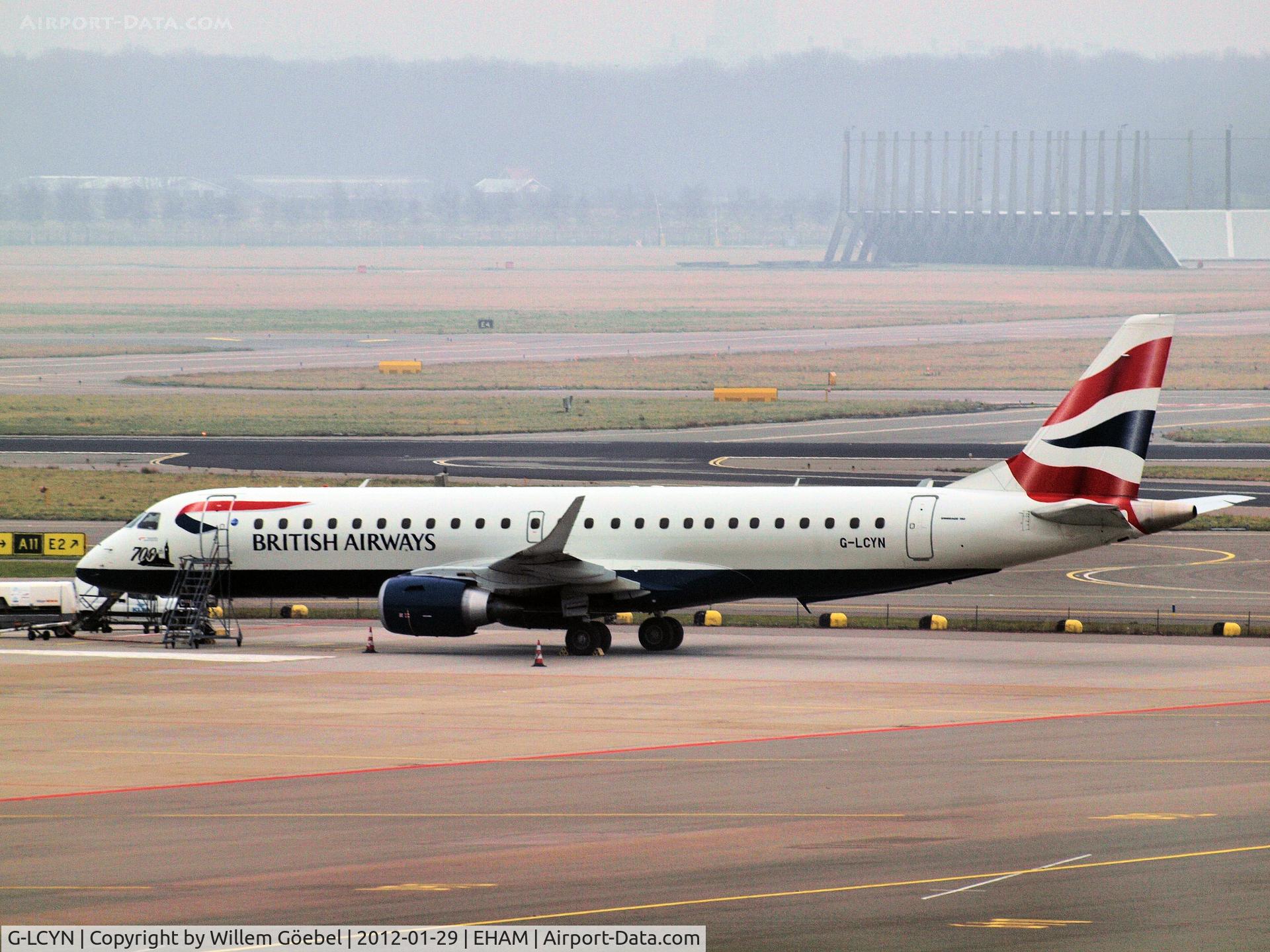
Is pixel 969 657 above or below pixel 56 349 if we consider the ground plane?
below

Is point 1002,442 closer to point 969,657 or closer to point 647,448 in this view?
point 647,448

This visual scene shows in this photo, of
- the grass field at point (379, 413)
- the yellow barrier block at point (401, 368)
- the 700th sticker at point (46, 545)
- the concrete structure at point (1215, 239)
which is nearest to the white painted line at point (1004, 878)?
the 700th sticker at point (46, 545)

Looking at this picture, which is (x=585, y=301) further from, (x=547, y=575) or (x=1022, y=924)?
(x=1022, y=924)

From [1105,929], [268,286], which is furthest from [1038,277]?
[1105,929]

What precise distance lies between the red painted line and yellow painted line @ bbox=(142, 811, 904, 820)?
1.89 metres

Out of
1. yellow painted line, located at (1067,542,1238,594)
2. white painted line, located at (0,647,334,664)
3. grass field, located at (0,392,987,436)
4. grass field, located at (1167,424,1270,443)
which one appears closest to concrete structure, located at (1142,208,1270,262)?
grass field, located at (0,392,987,436)

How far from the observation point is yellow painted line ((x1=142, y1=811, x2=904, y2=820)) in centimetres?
2158

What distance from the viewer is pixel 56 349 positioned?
134 m

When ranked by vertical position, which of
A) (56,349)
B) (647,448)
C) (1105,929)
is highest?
(56,349)

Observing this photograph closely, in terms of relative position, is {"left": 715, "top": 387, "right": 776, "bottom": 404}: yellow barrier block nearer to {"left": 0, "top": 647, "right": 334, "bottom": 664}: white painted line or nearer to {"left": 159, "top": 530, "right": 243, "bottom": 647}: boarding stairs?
{"left": 159, "top": 530, "right": 243, "bottom": 647}: boarding stairs

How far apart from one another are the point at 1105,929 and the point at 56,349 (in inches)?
5019

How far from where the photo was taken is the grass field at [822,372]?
114375mm

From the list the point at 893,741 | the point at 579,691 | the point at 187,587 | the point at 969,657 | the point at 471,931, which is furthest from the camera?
the point at 187,587

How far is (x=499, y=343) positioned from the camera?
145 m
